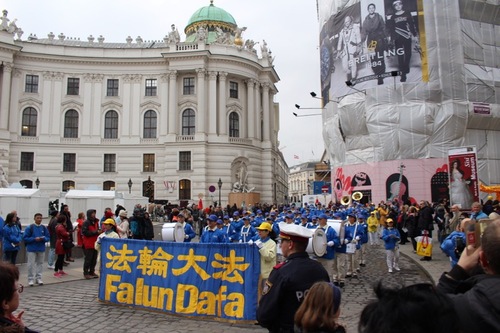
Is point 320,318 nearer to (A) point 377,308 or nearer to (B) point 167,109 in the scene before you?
(A) point 377,308

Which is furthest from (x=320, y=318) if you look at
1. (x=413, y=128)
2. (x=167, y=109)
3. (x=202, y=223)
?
(x=167, y=109)

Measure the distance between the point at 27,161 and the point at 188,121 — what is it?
1839cm

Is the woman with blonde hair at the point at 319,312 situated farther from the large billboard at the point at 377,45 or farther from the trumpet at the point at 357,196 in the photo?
the large billboard at the point at 377,45

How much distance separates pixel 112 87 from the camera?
4850 centimetres

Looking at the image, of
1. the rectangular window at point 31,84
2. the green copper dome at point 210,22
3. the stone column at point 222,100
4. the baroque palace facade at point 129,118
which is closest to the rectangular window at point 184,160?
the baroque palace facade at point 129,118

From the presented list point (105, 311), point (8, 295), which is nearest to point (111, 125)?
point (105, 311)

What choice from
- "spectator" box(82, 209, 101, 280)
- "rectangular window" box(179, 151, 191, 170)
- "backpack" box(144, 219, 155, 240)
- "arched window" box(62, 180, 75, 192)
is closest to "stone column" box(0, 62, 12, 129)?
"arched window" box(62, 180, 75, 192)

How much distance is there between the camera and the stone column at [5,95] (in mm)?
44344

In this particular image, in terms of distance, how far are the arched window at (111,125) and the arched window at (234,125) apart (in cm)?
1354

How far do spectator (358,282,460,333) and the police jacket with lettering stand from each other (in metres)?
1.79

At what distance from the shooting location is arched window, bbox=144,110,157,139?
1903 inches

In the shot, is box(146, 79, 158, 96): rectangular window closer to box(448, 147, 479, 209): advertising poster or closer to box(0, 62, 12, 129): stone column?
box(0, 62, 12, 129): stone column

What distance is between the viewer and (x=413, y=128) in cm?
3123

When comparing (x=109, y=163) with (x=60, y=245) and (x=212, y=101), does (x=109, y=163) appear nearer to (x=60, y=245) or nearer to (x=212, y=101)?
(x=212, y=101)
